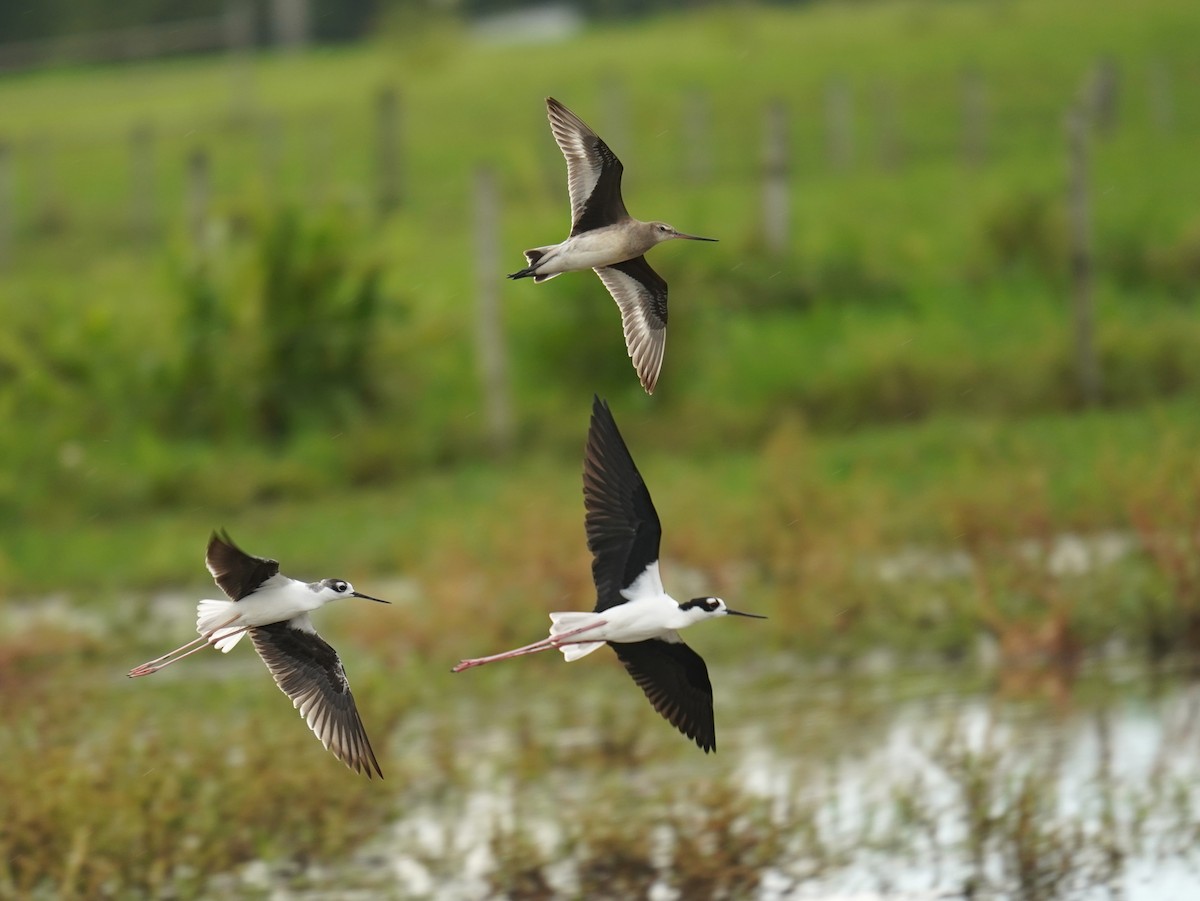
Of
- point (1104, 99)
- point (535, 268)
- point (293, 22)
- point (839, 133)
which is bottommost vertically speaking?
point (293, 22)

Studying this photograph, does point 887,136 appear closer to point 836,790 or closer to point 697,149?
point 697,149

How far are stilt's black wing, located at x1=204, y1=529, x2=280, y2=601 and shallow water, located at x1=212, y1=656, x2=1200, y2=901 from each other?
256 centimetres

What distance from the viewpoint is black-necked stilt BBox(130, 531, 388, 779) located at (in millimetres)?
6066

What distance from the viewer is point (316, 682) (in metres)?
6.64

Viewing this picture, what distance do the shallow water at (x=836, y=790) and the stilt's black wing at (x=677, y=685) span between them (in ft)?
4.94

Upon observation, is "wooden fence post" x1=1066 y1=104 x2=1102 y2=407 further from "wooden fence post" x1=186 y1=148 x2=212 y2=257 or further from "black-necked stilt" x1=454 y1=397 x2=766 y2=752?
"black-necked stilt" x1=454 y1=397 x2=766 y2=752

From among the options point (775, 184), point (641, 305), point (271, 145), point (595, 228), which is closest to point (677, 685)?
point (641, 305)

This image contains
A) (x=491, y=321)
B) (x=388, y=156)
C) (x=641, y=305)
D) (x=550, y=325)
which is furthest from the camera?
(x=388, y=156)

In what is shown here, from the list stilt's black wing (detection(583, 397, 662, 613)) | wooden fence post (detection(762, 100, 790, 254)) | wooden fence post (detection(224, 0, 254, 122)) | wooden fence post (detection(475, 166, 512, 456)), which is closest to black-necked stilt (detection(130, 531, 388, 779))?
stilt's black wing (detection(583, 397, 662, 613))

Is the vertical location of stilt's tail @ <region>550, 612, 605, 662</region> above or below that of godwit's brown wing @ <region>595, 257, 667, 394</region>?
below

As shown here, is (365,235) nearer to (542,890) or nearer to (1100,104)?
(542,890)

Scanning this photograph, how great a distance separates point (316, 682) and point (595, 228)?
1.55 m

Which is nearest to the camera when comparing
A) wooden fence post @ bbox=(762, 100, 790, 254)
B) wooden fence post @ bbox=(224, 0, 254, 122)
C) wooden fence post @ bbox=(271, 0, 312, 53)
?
wooden fence post @ bbox=(762, 100, 790, 254)

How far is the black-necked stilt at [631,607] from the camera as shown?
631 centimetres
